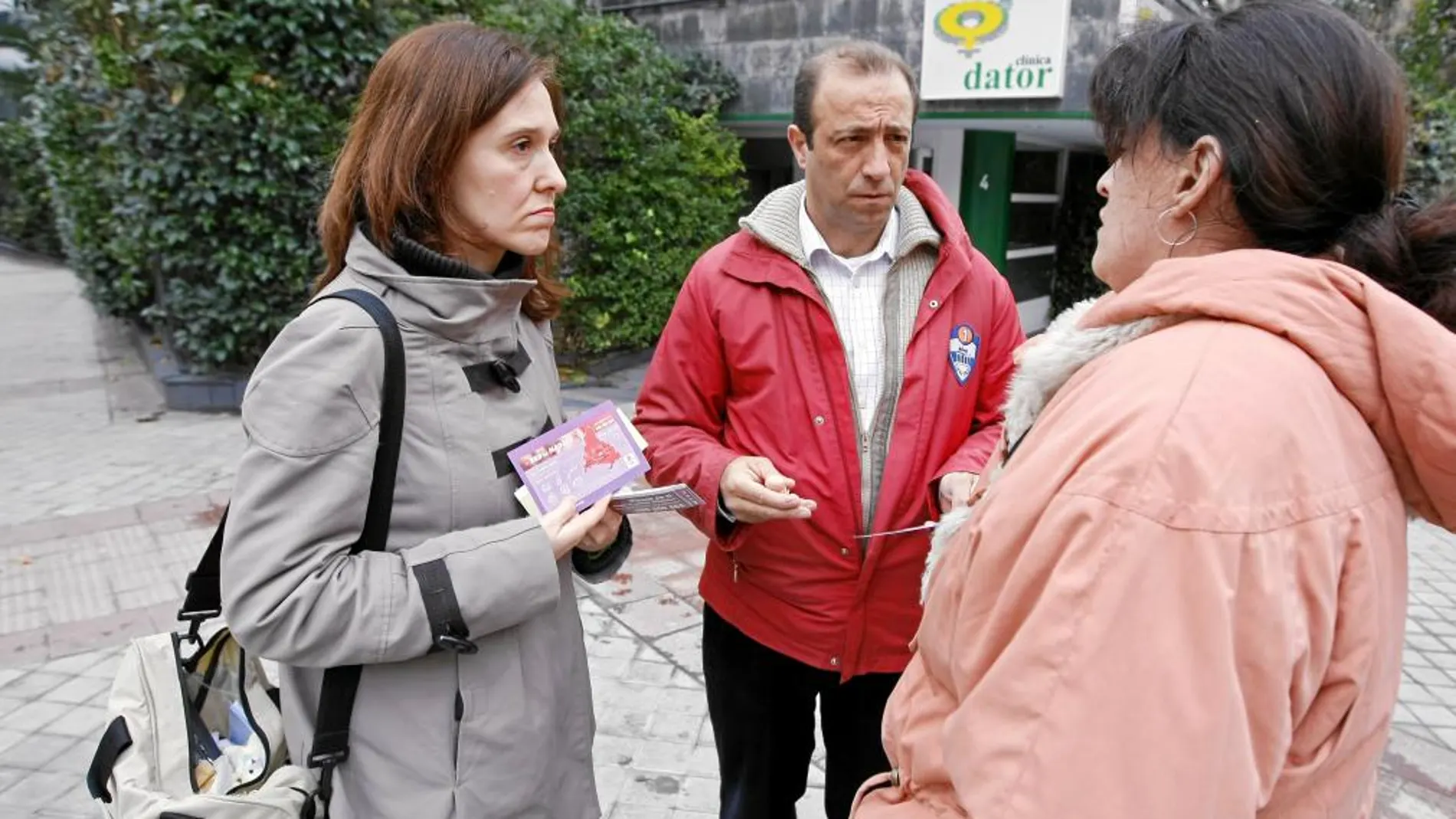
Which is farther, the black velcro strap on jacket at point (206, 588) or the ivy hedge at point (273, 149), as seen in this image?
the ivy hedge at point (273, 149)

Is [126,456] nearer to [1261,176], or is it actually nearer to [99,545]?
[99,545]

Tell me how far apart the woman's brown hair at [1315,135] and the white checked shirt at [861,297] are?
1098 mm

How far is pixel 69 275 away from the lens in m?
17.0

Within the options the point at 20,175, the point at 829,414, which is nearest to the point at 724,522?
the point at 829,414

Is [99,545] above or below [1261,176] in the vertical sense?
below

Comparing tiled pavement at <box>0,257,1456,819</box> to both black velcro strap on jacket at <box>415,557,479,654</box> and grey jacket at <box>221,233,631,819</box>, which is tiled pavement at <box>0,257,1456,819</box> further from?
black velcro strap on jacket at <box>415,557,479,654</box>

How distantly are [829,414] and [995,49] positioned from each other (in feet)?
20.9

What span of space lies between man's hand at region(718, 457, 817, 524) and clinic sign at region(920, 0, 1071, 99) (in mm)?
6317

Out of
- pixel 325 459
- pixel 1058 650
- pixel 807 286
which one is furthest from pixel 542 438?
pixel 1058 650

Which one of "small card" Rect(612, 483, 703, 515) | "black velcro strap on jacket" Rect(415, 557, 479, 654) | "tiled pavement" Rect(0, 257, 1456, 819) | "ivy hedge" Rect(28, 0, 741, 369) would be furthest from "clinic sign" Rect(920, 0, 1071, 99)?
"black velcro strap on jacket" Rect(415, 557, 479, 654)

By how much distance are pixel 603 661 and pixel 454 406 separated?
2486mm

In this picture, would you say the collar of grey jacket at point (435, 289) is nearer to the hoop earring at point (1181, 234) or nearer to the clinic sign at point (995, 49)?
the hoop earring at point (1181, 234)

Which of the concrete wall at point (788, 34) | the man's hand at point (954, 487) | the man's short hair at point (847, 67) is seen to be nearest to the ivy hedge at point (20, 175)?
the concrete wall at point (788, 34)

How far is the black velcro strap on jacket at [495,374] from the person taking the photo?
1.54m
